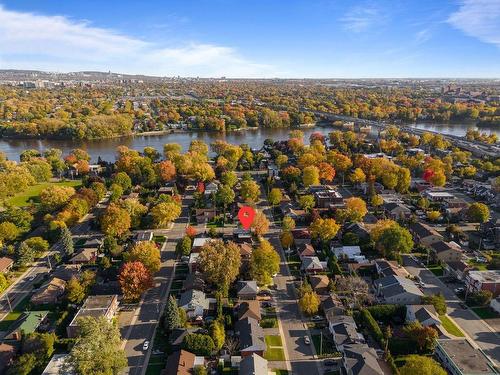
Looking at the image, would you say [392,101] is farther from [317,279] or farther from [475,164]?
[317,279]

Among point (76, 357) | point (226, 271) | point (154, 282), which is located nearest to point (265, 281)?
point (226, 271)

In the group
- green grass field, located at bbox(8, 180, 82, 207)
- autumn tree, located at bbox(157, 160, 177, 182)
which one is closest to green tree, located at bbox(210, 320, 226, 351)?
autumn tree, located at bbox(157, 160, 177, 182)

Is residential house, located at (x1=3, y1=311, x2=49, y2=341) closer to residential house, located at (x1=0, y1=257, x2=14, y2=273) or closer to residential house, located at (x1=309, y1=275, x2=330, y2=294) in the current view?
residential house, located at (x1=0, y1=257, x2=14, y2=273)

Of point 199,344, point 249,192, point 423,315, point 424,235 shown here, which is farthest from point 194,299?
point 424,235

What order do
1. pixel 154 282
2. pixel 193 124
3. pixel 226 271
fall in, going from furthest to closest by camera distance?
pixel 193 124, pixel 154 282, pixel 226 271

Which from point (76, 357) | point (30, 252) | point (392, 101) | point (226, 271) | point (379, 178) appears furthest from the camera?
point (392, 101)

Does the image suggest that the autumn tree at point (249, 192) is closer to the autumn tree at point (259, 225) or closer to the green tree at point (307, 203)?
the green tree at point (307, 203)
